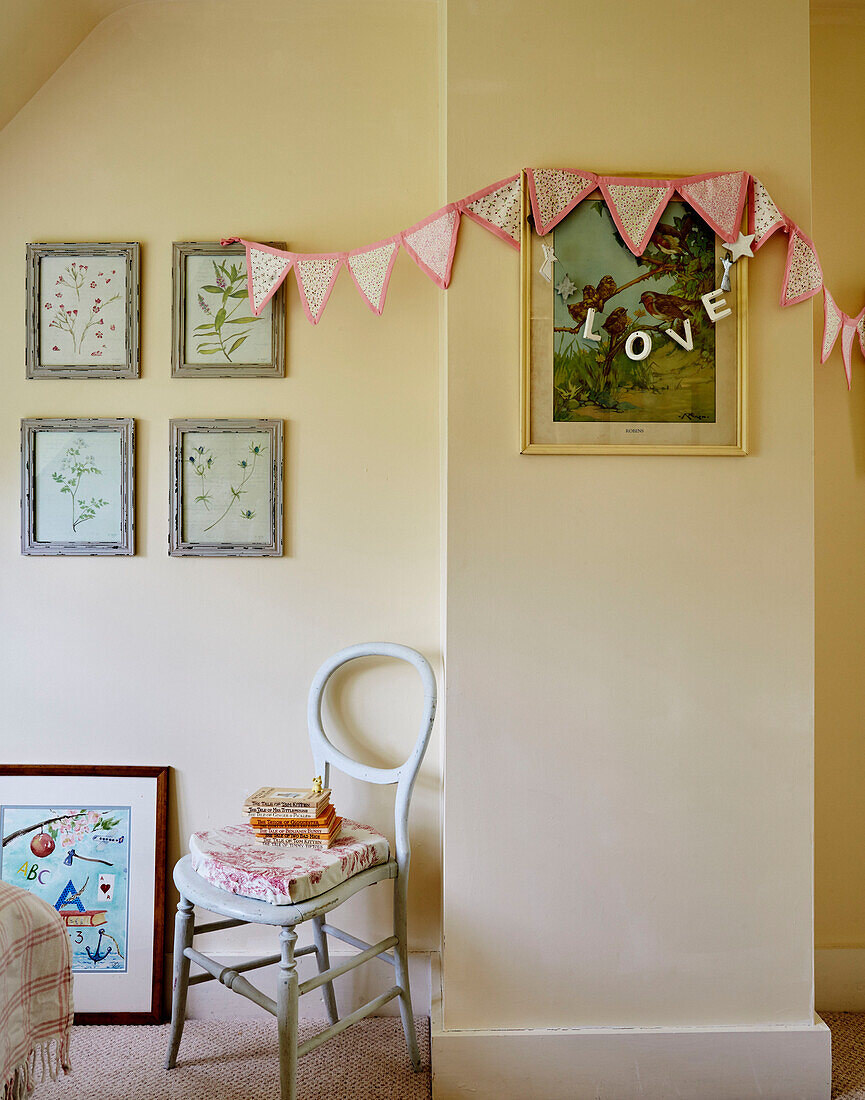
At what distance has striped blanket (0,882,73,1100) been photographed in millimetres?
1257

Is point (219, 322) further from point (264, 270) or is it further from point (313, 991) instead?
point (313, 991)

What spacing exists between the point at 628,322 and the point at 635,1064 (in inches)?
63.3

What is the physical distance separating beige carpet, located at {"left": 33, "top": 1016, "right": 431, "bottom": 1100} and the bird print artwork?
1.54 m

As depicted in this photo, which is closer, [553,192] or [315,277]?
[553,192]

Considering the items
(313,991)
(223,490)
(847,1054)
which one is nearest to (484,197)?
(223,490)

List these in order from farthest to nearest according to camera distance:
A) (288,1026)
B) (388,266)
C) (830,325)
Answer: (830,325) → (388,266) → (288,1026)

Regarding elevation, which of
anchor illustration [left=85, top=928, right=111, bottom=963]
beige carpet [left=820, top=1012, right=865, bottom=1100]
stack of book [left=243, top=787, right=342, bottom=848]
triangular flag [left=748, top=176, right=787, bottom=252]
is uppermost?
triangular flag [left=748, top=176, right=787, bottom=252]

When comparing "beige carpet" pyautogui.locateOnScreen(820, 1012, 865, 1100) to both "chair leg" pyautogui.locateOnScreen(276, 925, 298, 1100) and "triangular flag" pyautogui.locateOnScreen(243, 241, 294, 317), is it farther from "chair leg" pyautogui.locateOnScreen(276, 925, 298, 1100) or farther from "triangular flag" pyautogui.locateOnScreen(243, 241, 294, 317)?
"triangular flag" pyautogui.locateOnScreen(243, 241, 294, 317)

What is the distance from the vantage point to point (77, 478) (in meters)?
2.09

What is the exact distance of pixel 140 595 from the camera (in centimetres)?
210

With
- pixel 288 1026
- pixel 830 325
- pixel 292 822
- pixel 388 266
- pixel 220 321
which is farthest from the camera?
pixel 220 321


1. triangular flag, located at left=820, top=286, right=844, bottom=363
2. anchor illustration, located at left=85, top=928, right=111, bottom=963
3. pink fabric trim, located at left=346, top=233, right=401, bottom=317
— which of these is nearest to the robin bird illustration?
triangular flag, located at left=820, top=286, right=844, bottom=363

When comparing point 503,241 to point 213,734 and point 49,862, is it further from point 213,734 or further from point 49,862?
point 49,862

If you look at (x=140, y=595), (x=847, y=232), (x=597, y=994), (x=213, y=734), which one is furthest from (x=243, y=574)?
(x=847, y=232)
